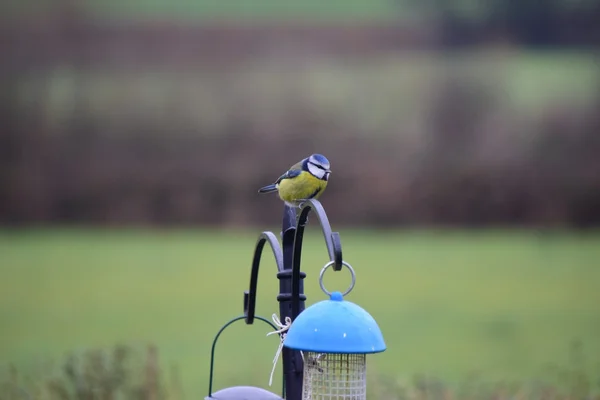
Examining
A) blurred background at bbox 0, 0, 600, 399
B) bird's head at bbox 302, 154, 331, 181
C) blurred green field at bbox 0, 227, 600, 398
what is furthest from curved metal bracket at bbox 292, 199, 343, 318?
blurred background at bbox 0, 0, 600, 399

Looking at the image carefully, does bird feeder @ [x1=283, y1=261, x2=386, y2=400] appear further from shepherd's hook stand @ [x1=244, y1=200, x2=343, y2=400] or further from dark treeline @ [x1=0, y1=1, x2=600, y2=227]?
dark treeline @ [x1=0, y1=1, x2=600, y2=227]

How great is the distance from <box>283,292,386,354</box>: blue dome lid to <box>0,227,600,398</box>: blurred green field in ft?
9.64

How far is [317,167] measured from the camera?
8.86ft

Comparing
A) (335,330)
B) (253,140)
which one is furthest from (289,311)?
(253,140)

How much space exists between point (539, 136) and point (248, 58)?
14.7 ft

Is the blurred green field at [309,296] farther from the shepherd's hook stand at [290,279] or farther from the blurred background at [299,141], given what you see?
the shepherd's hook stand at [290,279]

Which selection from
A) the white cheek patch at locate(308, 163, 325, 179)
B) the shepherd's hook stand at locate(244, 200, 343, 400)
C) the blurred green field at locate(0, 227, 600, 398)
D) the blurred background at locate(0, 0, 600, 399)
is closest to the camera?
the shepherd's hook stand at locate(244, 200, 343, 400)

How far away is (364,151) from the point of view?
34.1 feet

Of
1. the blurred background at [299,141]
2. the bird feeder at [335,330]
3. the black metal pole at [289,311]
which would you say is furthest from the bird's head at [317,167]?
the blurred background at [299,141]

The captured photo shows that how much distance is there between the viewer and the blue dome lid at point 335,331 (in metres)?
1.69

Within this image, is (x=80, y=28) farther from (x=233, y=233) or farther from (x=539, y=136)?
(x=539, y=136)

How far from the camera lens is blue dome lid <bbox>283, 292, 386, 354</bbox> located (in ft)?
5.56

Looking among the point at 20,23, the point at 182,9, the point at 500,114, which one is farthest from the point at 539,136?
the point at 20,23

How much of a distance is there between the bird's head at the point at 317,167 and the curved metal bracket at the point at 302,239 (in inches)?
21.8
